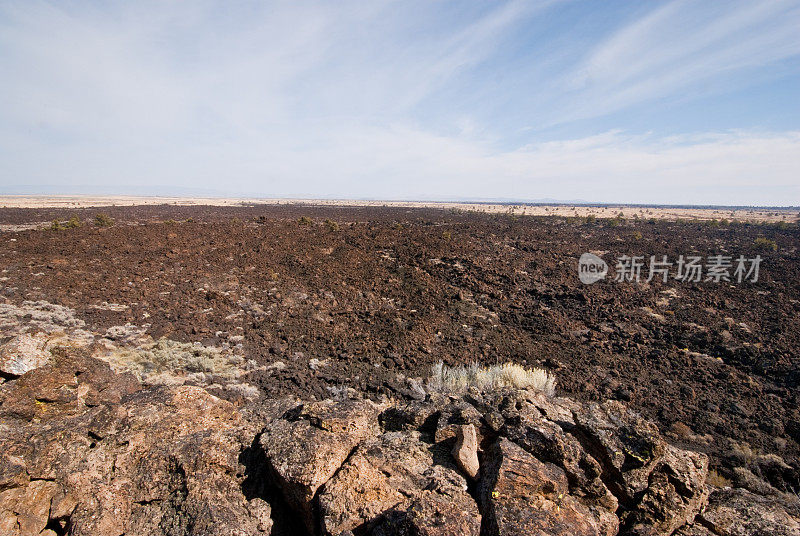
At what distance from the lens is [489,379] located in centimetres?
726

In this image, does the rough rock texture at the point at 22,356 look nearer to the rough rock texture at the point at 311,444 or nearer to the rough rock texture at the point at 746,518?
the rough rock texture at the point at 311,444

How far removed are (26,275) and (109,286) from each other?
3195mm

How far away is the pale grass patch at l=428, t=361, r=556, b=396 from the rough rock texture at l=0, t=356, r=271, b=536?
4.08 m

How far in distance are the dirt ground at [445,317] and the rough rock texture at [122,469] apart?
3.06m

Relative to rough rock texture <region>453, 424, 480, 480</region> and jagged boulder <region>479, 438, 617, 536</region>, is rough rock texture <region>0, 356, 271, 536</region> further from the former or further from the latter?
jagged boulder <region>479, 438, 617, 536</region>

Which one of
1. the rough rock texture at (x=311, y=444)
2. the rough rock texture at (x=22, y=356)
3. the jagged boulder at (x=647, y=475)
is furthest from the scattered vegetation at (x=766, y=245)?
the rough rock texture at (x=22, y=356)

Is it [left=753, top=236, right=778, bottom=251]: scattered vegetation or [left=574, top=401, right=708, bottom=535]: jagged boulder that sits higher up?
[left=574, top=401, right=708, bottom=535]: jagged boulder

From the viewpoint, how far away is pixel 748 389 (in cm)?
783

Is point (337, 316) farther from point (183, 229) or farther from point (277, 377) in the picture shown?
point (183, 229)

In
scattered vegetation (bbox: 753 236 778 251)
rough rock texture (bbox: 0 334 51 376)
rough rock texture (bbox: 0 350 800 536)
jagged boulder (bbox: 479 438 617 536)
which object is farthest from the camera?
scattered vegetation (bbox: 753 236 778 251)

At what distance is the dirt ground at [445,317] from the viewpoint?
292 inches

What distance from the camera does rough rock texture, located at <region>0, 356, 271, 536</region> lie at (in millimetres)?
3055

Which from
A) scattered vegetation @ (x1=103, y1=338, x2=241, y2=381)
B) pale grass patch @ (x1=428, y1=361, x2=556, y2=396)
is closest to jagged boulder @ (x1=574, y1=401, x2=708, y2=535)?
pale grass patch @ (x1=428, y1=361, x2=556, y2=396)

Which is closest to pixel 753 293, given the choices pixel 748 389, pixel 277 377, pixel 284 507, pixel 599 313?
pixel 599 313
